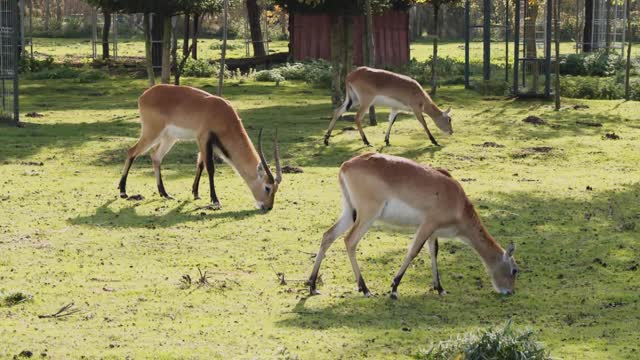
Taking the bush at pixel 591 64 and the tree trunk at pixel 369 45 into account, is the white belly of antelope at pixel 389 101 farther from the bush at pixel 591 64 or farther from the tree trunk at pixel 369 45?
the bush at pixel 591 64

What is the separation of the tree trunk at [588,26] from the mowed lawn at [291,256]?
19695 millimetres

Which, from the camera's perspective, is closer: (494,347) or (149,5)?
(494,347)

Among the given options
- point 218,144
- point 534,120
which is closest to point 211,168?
point 218,144

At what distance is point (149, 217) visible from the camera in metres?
13.5

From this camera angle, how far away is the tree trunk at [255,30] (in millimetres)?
41219

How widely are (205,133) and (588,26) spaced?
2828 cm

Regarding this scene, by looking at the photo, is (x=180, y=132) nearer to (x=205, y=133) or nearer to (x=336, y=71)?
(x=205, y=133)

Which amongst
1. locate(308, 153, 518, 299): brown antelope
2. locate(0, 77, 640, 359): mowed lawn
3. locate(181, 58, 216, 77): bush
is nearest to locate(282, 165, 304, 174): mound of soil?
locate(0, 77, 640, 359): mowed lawn

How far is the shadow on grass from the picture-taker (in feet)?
42.9

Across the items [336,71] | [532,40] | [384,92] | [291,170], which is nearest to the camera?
[291,170]

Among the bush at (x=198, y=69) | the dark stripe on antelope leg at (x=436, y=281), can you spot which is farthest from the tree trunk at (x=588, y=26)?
the dark stripe on antelope leg at (x=436, y=281)

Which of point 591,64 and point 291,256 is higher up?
point 591,64

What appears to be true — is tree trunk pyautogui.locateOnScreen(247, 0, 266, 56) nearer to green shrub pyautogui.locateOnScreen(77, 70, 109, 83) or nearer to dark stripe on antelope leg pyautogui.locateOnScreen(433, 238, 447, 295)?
green shrub pyautogui.locateOnScreen(77, 70, 109, 83)

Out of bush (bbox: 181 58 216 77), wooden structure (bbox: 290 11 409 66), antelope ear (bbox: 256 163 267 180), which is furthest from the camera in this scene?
wooden structure (bbox: 290 11 409 66)
